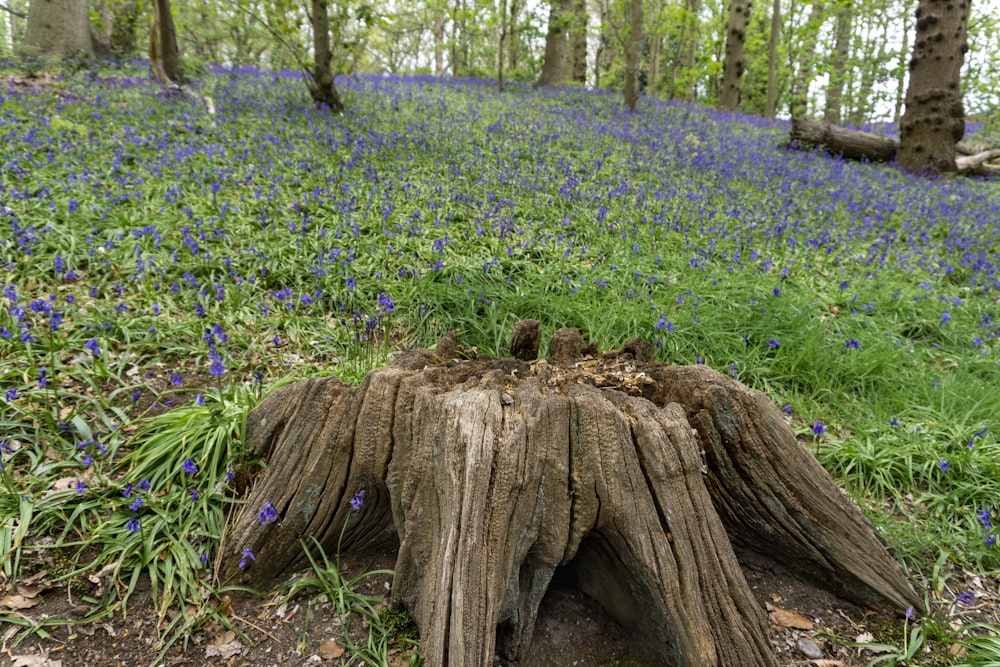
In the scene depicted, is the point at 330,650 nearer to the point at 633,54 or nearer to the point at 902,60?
the point at 633,54

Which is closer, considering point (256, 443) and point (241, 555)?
point (241, 555)

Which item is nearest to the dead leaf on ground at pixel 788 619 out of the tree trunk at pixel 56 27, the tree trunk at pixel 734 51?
the tree trunk at pixel 56 27

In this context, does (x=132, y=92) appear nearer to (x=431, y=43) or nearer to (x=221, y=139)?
(x=221, y=139)

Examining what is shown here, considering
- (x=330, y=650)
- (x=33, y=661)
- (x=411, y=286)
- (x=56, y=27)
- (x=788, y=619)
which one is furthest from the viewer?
(x=56, y=27)

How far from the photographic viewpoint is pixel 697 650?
72.8 inches

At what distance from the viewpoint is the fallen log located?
11422mm

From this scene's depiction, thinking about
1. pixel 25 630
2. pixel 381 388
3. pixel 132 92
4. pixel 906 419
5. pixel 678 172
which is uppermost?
pixel 132 92

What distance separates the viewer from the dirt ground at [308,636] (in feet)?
6.59

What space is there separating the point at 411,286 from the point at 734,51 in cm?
1740

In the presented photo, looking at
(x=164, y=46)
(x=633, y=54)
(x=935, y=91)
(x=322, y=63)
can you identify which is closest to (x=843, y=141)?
(x=935, y=91)

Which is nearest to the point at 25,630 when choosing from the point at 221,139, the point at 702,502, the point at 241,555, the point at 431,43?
the point at 241,555

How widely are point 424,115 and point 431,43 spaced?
112ft

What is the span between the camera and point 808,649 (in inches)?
82.4

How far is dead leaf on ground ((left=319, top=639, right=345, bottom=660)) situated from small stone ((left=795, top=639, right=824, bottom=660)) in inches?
71.5
